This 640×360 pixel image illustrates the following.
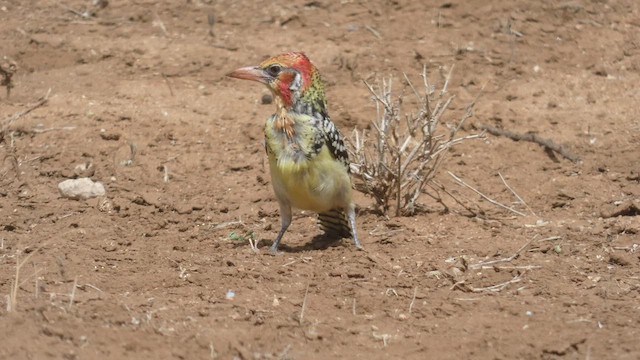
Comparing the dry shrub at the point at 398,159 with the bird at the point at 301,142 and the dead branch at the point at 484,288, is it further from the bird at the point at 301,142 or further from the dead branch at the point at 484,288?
the dead branch at the point at 484,288

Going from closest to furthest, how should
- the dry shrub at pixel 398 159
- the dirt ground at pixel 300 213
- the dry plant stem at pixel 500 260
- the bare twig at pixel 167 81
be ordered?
the dirt ground at pixel 300 213
the dry plant stem at pixel 500 260
the dry shrub at pixel 398 159
the bare twig at pixel 167 81

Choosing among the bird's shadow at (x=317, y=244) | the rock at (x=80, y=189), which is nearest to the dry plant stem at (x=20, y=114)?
the rock at (x=80, y=189)

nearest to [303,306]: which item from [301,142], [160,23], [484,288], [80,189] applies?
[484,288]

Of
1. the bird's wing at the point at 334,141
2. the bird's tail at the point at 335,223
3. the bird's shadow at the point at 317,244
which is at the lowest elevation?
the bird's shadow at the point at 317,244

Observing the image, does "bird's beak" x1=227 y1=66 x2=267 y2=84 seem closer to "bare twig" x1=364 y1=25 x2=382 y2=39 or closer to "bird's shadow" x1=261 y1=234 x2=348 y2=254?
"bird's shadow" x1=261 y1=234 x2=348 y2=254

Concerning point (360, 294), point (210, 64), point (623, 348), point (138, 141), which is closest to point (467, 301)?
point (360, 294)

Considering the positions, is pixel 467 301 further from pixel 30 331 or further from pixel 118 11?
pixel 118 11

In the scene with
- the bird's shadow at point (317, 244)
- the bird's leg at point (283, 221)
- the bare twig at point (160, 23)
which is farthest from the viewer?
the bare twig at point (160, 23)

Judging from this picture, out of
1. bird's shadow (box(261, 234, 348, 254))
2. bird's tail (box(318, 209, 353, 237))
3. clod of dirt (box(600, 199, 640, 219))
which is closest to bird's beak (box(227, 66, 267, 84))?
bird's tail (box(318, 209, 353, 237))

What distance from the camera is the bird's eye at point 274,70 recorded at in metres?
6.92

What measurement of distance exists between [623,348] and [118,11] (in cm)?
721

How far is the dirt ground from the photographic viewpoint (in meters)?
5.59

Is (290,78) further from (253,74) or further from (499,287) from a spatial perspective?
(499,287)

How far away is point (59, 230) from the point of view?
7.23 meters
